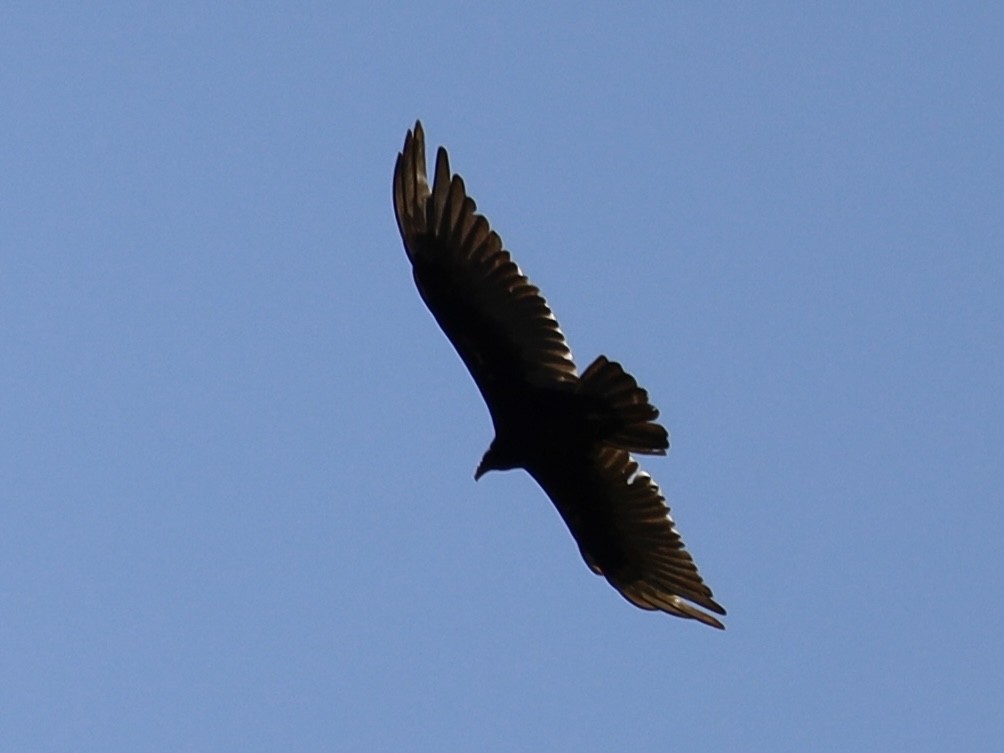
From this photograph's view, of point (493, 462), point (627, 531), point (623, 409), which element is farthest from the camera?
point (627, 531)

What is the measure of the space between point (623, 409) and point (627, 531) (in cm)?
154

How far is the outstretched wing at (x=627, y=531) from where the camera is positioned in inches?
537

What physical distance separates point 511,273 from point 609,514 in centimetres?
200

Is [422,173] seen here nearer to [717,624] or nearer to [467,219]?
[467,219]

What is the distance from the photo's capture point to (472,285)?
1274cm

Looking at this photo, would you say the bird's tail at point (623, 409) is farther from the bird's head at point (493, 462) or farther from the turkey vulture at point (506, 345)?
the bird's head at point (493, 462)

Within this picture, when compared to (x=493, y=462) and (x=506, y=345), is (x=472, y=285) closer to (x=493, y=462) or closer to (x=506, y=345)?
(x=506, y=345)

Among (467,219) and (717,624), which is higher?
(467,219)

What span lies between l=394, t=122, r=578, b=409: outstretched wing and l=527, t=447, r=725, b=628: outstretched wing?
97 cm

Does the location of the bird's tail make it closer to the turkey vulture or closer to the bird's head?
the turkey vulture

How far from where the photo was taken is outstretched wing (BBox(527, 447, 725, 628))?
13.6 metres

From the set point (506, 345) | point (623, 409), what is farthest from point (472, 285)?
Answer: point (623, 409)

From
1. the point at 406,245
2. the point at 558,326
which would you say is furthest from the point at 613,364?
the point at 406,245

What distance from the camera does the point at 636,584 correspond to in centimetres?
1406
